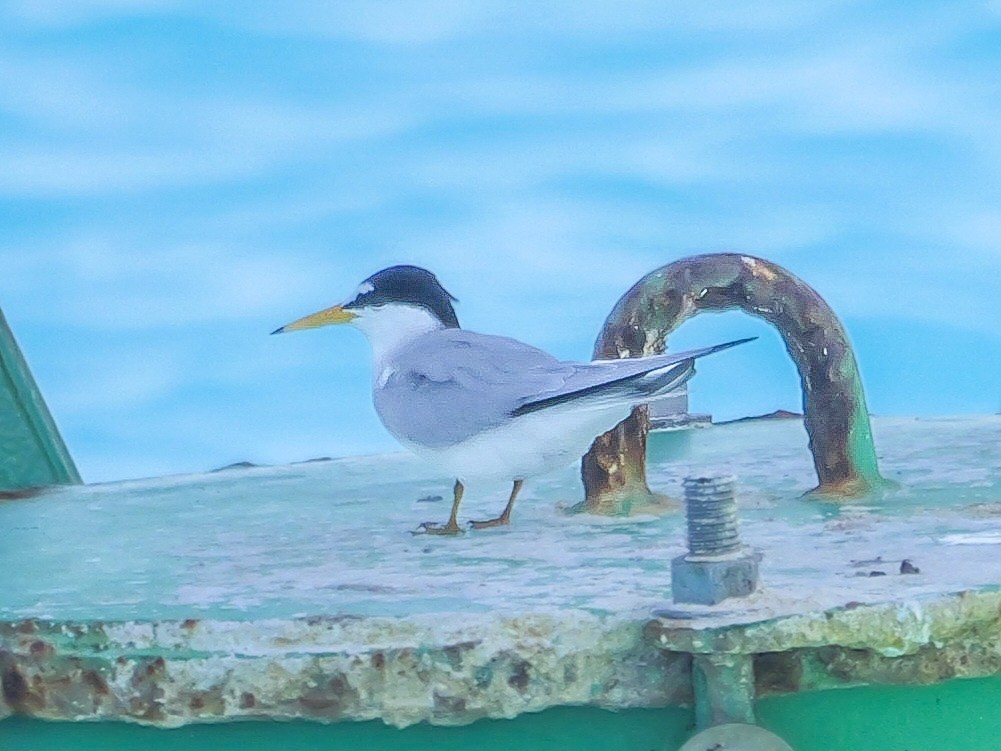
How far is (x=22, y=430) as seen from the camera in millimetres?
2363

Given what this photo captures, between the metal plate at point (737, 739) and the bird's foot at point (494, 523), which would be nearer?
the metal plate at point (737, 739)

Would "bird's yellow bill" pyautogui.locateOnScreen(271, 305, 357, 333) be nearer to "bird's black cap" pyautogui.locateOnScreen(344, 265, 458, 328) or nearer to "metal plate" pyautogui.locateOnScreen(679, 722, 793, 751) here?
"bird's black cap" pyautogui.locateOnScreen(344, 265, 458, 328)

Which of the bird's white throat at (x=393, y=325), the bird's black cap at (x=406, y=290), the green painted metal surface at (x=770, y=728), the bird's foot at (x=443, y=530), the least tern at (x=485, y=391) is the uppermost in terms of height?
the bird's black cap at (x=406, y=290)

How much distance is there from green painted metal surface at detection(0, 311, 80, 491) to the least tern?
3.37ft

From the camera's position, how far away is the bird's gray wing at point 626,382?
1322 mm

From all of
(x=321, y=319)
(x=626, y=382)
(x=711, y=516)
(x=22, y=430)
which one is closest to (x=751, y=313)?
(x=626, y=382)

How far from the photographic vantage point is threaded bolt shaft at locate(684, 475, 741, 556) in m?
1.00

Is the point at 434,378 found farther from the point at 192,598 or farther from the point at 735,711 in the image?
the point at 735,711

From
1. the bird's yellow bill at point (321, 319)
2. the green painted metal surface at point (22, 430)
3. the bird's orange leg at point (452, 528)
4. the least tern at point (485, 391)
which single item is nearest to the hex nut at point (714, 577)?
the least tern at point (485, 391)

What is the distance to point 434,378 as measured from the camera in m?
1.46

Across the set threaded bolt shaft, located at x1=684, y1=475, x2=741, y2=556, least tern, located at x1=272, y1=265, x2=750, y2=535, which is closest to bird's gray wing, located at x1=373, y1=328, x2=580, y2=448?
least tern, located at x1=272, y1=265, x2=750, y2=535

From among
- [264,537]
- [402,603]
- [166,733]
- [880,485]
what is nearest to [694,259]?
[880,485]

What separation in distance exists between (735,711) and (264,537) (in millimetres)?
711

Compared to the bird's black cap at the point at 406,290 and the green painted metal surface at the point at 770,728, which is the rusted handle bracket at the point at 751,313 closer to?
the bird's black cap at the point at 406,290
